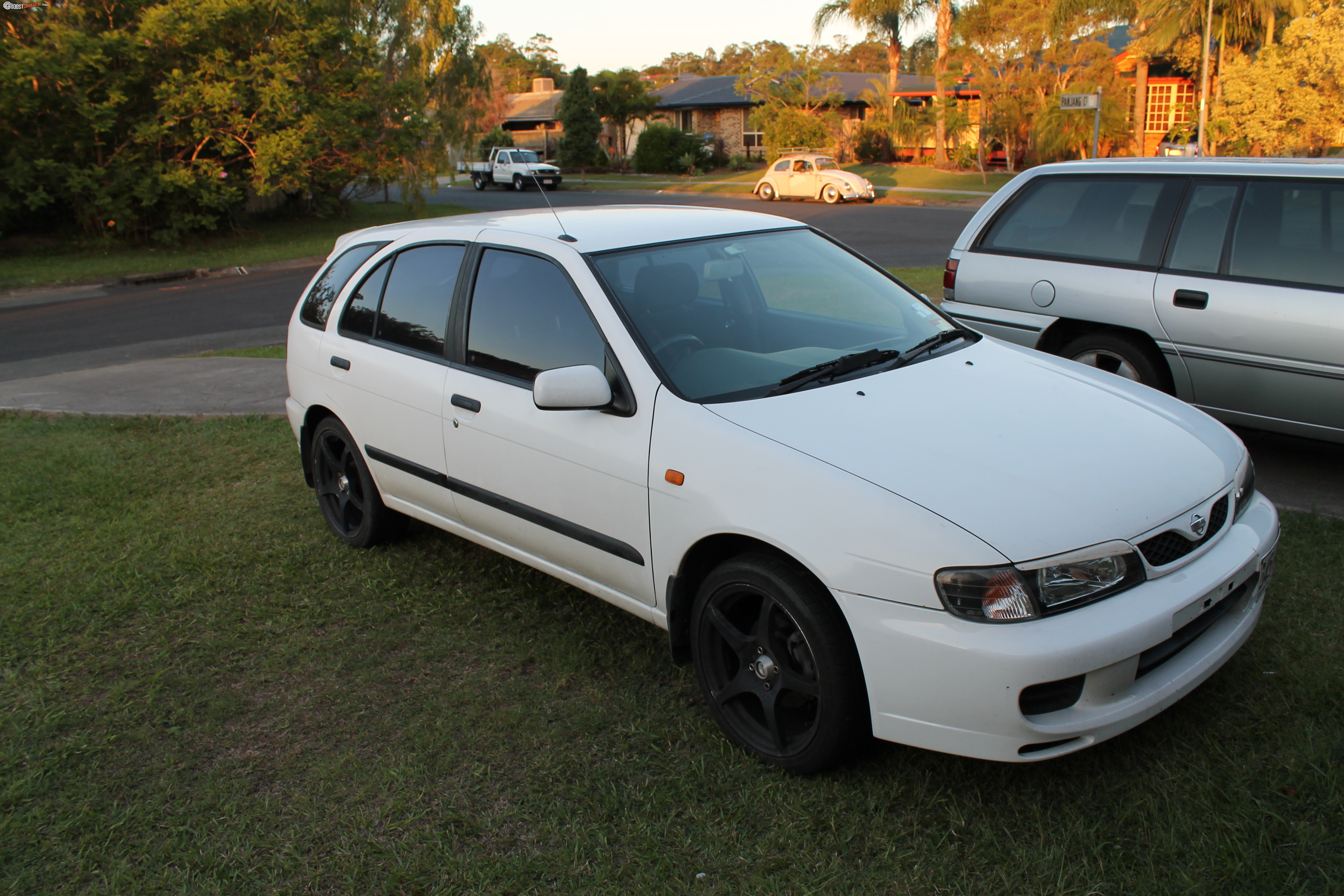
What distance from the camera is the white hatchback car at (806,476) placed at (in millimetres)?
2668

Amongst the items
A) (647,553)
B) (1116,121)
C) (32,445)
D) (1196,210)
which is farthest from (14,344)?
(1116,121)

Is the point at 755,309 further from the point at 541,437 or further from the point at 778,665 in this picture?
Answer: the point at 778,665

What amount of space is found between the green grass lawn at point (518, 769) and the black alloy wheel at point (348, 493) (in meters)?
0.31

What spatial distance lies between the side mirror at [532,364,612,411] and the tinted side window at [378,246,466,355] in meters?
1.05

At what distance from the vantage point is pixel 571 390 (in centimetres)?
331

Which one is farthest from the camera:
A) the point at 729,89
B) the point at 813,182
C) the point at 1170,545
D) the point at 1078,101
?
the point at 729,89

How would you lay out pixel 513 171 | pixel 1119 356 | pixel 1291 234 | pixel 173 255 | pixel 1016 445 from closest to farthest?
pixel 1016 445 < pixel 1291 234 < pixel 1119 356 < pixel 173 255 < pixel 513 171

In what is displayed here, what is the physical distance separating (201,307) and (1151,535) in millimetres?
14858

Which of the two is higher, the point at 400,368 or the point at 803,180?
the point at 803,180

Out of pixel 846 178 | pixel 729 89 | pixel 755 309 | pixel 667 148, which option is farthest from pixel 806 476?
pixel 729 89

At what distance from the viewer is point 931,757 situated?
10.4 feet

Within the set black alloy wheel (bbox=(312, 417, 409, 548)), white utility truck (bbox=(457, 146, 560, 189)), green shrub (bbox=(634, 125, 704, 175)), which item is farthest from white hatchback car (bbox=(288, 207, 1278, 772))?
green shrub (bbox=(634, 125, 704, 175))

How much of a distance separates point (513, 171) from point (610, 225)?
1664 inches

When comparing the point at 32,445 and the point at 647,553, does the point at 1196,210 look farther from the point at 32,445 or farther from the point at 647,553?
the point at 32,445
